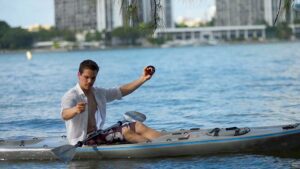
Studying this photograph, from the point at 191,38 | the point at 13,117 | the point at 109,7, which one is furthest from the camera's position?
the point at 191,38

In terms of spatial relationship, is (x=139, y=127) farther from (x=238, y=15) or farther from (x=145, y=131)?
(x=238, y=15)

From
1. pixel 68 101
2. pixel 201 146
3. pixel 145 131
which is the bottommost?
pixel 201 146

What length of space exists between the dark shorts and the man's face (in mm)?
896

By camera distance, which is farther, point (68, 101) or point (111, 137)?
point (111, 137)

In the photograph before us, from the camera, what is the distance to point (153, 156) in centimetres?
955

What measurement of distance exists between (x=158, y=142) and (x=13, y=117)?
8.57 m

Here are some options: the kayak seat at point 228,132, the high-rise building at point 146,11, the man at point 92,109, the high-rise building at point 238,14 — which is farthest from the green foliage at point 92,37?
the high-rise building at point 146,11

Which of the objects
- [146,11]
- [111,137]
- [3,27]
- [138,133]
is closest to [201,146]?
[138,133]

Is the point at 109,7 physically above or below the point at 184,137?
above

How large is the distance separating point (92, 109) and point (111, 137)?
0.70 m

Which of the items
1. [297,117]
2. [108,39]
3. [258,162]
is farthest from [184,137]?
[108,39]

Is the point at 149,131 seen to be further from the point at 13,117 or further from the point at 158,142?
the point at 13,117

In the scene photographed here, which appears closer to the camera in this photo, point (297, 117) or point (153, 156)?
point (153, 156)

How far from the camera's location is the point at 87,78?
8344 mm
